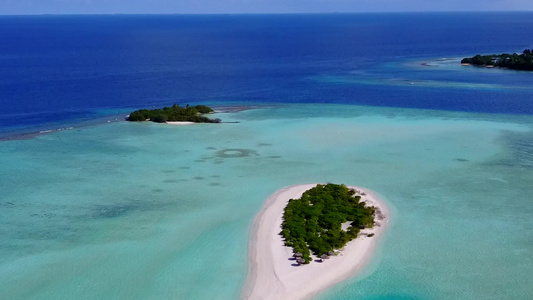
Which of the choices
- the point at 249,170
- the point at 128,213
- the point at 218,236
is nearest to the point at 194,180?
the point at 249,170

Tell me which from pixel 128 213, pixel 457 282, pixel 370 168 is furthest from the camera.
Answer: pixel 370 168

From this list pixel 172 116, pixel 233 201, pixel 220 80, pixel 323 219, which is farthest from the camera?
pixel 220 80

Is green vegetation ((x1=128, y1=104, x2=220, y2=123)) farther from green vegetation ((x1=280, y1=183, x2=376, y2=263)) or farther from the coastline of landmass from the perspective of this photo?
green vegetation ((x1=280, y1=183, x2=376, y2=263))

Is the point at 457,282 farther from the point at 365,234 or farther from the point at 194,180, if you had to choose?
the point at 194,180

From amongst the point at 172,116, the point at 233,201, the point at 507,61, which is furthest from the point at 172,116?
the point at 507,61

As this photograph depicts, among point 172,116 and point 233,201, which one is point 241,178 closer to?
point 233,201

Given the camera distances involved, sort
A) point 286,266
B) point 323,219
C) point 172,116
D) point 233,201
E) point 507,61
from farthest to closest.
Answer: point 507,61 < point 172,116 < point 233,201 < point 323,219 < point 286,266

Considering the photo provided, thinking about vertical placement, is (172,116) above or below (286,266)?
above
